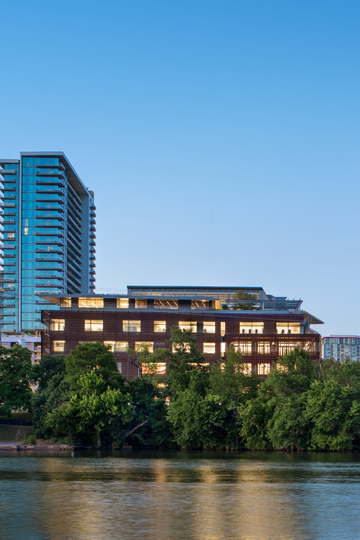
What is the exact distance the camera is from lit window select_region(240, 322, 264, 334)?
15675cm

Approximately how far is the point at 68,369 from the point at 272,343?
51079mm

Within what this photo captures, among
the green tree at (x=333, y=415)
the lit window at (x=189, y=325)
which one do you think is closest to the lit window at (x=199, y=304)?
→ the lit window at (x=189, y=325)

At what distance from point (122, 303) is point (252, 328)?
30.7m

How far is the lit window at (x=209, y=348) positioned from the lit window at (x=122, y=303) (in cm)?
2086

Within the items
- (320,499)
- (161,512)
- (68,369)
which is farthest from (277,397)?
(161,512)

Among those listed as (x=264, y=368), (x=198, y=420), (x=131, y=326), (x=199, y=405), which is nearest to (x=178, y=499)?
(x=198, y=420)

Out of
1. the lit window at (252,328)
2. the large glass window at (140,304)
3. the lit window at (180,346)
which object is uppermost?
the large glass window at (140,304)

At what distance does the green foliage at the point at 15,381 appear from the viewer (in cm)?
11269

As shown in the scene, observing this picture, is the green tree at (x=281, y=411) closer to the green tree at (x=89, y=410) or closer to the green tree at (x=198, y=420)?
the green tree at (x=198, y=420)

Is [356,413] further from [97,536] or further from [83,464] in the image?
[97,536]

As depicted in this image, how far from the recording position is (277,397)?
102 meters

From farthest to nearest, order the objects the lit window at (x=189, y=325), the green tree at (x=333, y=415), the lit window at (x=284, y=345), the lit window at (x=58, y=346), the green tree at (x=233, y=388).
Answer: the lit window at (x=189, y=325)
the lit window at (x=58, y=346)
the lit window at (x=284, y=345)
the green tree at (x=233, y=388)
the green tree at (x=333, y=415)

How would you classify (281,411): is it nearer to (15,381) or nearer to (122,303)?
(15,381)

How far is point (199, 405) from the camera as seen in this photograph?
10338 cm
